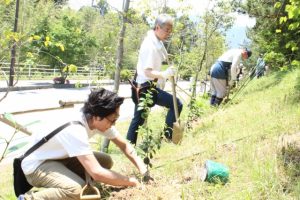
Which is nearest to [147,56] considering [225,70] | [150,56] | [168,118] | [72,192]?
[150,56]

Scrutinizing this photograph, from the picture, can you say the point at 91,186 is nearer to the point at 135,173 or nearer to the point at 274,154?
the point at 135,173

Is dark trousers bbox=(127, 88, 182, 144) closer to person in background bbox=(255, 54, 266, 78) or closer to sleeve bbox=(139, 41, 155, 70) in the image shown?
sleeve bbox=(139, 41, 155, 70)

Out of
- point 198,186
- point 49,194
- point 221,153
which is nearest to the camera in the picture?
point 49,194

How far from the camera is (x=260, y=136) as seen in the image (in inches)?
173

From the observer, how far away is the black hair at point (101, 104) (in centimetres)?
314

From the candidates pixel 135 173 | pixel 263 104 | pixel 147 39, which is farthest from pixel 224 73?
pixel 135 173

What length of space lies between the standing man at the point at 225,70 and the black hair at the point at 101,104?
15.5 feet

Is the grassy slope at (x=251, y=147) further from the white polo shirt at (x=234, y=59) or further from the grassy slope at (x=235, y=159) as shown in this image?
the white polo shirt at (x=234, y=59)

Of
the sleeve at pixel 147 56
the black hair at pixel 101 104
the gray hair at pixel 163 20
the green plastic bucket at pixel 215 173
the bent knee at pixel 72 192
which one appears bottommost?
the bent knee at pixel 72 192

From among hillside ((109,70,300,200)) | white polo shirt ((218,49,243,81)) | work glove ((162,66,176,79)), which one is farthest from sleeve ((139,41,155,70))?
white polo shirt ((218,49,243,81))

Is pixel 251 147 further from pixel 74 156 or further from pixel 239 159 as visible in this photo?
pixel 74 156

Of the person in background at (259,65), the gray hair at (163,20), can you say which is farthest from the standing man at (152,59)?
the person in background at (259,65)

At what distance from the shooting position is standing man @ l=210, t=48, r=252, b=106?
760 cm

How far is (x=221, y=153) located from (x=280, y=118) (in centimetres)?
131
